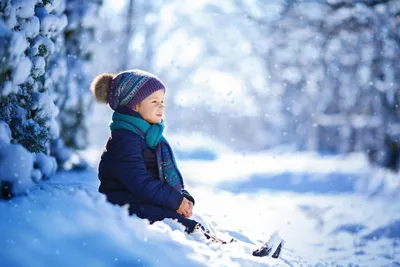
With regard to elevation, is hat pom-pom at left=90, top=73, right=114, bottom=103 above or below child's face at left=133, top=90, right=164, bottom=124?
above

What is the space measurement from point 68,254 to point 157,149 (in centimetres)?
159

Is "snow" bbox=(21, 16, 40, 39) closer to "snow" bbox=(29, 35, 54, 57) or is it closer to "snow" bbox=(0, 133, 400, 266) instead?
"snow" bbox=(29, 35, 54, 57)

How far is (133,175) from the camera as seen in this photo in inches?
127

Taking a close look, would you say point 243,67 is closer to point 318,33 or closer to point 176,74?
point 176,74

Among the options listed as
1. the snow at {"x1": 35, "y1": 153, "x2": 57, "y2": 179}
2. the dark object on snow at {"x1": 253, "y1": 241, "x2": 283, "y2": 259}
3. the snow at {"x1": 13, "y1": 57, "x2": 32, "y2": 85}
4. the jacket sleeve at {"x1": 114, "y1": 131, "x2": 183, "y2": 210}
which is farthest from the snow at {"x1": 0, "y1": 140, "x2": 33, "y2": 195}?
the dark object on snow at {"x1": 253, "y1": 241, "x2": 283, "y2": 259}

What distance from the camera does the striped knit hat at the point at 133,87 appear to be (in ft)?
11.4

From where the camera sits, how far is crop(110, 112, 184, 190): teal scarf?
134 inches

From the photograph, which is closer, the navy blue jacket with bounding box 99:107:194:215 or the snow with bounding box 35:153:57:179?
the navy blue jacket with bounding box 99:107:194:215

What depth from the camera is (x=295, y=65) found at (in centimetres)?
1154

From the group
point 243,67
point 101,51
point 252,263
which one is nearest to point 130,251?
point 252,263

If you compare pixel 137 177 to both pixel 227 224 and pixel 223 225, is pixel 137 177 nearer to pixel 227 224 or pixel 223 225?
pixel 223 225

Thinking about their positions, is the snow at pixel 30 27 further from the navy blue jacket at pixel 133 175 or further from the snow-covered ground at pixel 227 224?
the snow-covered ground at pixel 227 224

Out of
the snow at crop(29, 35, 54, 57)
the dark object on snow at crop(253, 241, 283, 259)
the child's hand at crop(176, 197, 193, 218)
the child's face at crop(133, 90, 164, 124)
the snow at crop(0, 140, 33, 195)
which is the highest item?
the snow at crop(29, 35, 54, 57)

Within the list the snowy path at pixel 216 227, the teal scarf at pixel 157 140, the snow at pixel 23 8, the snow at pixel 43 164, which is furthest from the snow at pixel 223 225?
the snow at pixel 23 8
